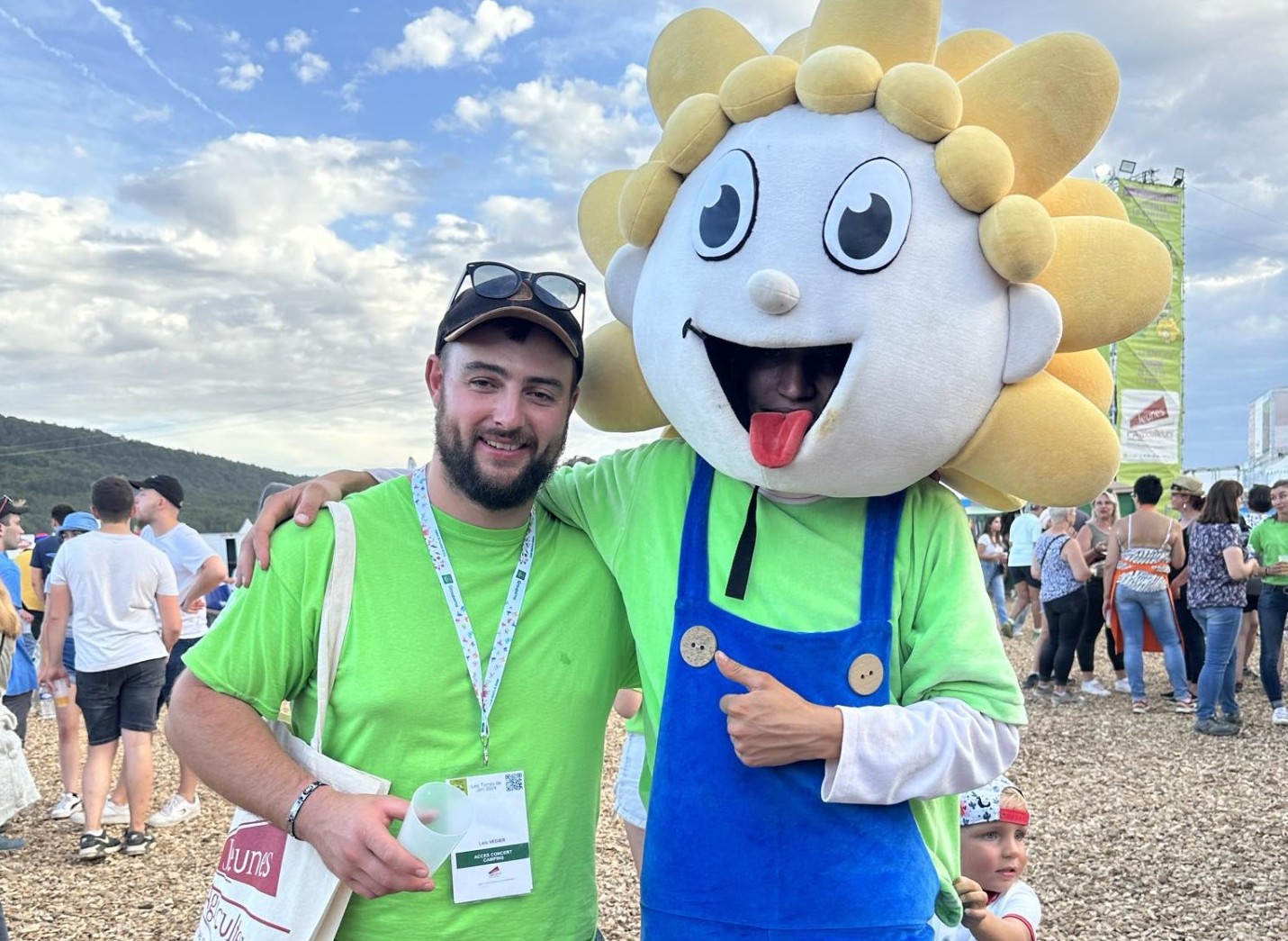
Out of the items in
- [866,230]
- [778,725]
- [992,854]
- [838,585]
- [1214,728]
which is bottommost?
[1214,728]

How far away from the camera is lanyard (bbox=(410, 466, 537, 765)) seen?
1.91m

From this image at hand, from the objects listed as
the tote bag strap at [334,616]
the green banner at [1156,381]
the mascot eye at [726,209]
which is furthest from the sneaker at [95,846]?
the green banner at [1156,381]

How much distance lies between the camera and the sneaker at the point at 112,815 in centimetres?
594

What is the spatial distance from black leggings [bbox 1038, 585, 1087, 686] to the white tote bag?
782 cm

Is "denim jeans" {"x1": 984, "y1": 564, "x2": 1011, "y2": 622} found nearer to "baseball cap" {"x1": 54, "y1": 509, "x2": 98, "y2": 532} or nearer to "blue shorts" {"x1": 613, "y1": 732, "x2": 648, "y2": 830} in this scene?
"baseball cap" {"x1": 54, "y1": 509, "x2": 98, "y2": 532}

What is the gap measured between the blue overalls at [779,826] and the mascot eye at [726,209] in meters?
0.60

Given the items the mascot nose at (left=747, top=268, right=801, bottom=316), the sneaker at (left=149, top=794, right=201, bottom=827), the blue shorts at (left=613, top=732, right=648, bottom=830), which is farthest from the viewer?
the sneaker at (left=149, top=794, right=201, bottom=827)

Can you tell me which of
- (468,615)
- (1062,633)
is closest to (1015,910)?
(468,615)

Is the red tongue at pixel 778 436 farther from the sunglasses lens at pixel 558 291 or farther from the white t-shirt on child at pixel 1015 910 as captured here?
the white t-shirt on child at pixel 1015 910

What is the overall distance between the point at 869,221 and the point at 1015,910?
1718mm

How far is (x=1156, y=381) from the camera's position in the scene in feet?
67.6

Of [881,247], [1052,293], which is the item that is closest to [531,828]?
[881,247]

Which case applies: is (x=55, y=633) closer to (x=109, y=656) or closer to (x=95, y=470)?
(x=109, y=656)

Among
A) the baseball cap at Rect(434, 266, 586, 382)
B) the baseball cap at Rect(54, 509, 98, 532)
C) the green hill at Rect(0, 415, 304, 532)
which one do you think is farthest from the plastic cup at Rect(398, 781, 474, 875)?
the green hill at Rect(0, 415, 304, 532)
